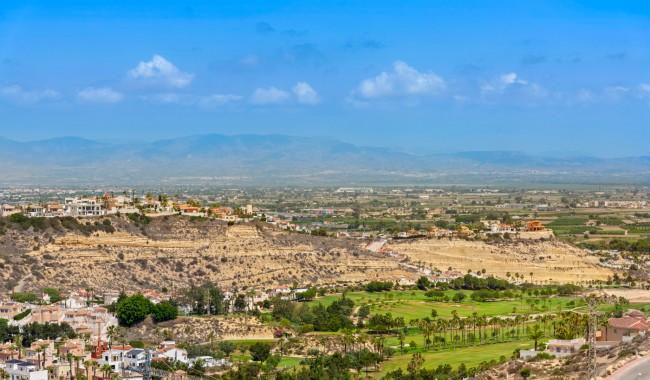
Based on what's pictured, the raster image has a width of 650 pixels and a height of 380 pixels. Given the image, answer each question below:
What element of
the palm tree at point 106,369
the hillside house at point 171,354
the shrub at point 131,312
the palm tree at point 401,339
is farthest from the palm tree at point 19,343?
the palm tree at point 401,339

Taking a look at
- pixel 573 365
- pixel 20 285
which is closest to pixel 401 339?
pixel 573 365

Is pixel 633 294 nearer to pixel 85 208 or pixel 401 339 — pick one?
pixel 401 339

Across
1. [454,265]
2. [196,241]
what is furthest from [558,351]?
[454,265]

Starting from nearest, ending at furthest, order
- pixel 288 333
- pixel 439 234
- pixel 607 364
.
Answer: pixel 607 364 < pixel 288 333 < pixel 439 234

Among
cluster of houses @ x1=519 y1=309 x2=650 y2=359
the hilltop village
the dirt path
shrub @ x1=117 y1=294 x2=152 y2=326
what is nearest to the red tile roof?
cluster of houses @ x1=519 y1=309 x2=650 y2=359

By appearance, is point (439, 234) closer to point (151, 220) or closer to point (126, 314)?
point (151, 220)

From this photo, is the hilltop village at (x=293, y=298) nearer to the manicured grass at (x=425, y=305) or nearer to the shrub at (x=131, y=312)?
the shrub at (x=131, y=312)

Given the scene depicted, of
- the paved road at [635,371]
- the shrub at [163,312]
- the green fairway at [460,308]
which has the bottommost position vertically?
the green fairway at [460,308]
